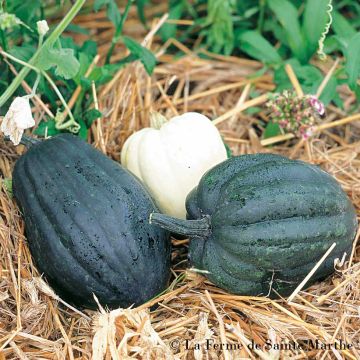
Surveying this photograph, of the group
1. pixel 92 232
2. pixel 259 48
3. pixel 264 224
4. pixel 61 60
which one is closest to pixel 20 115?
pixel 61 60

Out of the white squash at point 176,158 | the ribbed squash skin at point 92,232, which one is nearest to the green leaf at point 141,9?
the white squash at point 176,158

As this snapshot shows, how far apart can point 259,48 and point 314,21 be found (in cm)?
34

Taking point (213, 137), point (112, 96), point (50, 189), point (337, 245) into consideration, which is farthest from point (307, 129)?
point (50, 189)

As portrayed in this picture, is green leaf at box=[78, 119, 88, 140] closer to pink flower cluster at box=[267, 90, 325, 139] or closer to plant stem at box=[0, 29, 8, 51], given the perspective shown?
plant stem at box=[0, 29, 8, 51]

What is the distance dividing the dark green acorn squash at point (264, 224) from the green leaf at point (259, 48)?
3.71ft

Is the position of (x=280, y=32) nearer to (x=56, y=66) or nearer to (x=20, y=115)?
(x=56, y=66)

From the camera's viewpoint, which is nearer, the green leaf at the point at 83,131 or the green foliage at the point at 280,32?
the green leaf at the point at 83,131

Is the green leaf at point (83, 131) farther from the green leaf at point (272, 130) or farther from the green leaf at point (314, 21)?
the green leaf at point (314, 21)

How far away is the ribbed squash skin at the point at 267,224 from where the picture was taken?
7.64 feet

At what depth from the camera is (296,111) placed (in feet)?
10.1

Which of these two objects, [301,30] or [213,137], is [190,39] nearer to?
[301,30]

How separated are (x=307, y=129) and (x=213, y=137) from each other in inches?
22.3

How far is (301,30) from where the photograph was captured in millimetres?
3473

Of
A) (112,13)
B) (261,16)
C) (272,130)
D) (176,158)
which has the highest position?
(112,13)
